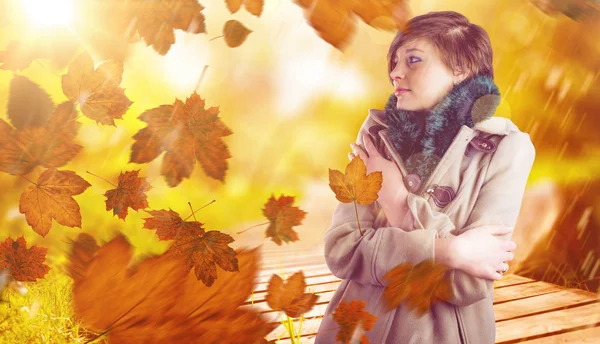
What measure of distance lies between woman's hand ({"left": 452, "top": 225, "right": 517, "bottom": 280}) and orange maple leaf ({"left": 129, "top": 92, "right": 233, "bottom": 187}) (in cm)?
42

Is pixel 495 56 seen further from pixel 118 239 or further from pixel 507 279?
pixel 118 239

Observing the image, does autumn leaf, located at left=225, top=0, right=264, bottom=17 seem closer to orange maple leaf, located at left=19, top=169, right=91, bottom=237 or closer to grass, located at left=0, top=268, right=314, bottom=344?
orange maple leaf, located at left=19, top=169, right=91, bottom=237

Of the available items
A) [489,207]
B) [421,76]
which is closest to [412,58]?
[421,76]

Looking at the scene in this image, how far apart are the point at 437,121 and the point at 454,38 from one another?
0.14 m

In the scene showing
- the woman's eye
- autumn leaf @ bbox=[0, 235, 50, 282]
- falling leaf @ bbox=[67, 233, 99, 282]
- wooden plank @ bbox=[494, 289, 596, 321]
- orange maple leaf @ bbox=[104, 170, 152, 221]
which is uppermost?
the woman's eye

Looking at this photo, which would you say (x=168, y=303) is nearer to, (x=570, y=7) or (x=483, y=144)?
(x=483, y=144)

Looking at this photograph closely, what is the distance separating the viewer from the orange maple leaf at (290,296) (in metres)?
0.86

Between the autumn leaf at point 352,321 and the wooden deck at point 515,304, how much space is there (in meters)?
0.04

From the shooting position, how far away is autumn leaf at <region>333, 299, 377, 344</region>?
83 cm

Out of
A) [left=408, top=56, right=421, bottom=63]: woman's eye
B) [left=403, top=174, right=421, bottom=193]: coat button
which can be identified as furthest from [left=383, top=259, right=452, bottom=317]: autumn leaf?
[left=408, top=56, right=421, bottom=63]: woman's eye

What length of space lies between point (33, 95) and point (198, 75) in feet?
0.99

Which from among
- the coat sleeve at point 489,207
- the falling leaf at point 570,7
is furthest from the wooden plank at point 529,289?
the falling leaf at point 570,7

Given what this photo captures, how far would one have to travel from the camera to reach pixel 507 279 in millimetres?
888

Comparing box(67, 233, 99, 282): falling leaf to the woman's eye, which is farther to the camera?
box(67, 233, 99, 282): falling leaf
